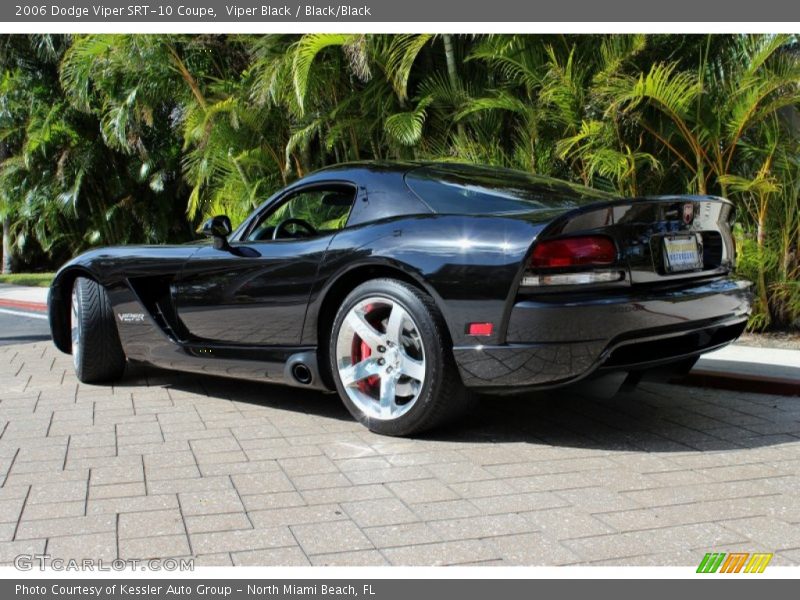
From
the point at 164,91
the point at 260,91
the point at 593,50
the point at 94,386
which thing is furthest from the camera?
the point at 164,91

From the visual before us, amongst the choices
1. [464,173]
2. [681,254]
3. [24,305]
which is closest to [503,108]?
[464,173]

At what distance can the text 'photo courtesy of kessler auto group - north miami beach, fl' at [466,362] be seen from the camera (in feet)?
9.69

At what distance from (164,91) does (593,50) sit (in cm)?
794

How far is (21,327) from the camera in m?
10.3

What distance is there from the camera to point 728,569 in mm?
2701

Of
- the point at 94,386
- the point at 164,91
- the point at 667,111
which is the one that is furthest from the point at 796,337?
the point at 164,91

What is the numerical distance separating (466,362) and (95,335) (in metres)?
3.12

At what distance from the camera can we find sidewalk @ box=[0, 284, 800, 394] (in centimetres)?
532

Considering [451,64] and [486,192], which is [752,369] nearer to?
[486,192]

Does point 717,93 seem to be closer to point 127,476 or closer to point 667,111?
point 667,111

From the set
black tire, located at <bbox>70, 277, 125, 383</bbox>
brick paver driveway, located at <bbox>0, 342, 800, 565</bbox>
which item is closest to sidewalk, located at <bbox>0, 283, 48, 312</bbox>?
black tire, located at <bbox>70, 277, 125, 383</bbox>

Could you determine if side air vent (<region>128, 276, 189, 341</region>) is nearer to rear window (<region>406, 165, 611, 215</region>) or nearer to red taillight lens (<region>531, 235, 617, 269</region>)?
rear window (<region>406, 165, 611, 215</region>)

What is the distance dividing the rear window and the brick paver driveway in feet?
3.83

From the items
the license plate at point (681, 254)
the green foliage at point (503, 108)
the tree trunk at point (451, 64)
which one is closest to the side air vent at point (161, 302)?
the green foliage at point (503, 108)
